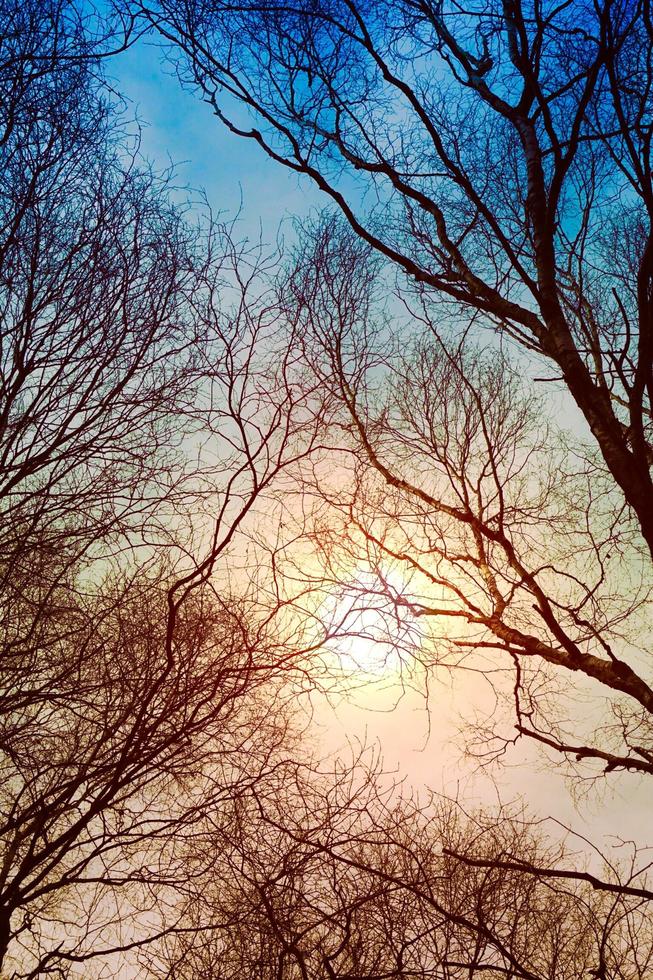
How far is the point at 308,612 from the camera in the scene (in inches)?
110

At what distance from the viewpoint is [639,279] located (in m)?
3.18

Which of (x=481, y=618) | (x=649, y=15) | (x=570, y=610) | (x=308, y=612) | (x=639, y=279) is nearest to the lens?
(x=308, y=612)

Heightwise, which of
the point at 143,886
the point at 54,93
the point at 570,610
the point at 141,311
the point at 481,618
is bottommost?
the point at 143,886

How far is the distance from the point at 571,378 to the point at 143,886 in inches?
136

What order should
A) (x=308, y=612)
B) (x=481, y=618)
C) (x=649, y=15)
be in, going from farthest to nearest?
(x=481, y=618) → (x=649, y=15) → (x=308, y=612)

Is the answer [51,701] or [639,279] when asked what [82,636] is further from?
[639,279]

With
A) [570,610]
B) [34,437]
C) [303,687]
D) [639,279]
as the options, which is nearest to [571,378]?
[639,279]

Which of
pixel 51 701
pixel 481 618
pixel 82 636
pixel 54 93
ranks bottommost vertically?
pixel 51 701

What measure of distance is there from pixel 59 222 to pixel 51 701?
2422 millimetres

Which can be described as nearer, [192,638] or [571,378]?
[192,638]

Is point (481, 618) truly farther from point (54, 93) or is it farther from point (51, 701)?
point (54, 93)

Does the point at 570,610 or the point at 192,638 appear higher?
the point at 570,610

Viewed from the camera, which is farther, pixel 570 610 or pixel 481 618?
pixel 481 618

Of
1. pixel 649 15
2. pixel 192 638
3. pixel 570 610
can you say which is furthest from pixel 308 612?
pixel 649 15
